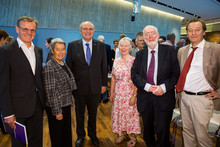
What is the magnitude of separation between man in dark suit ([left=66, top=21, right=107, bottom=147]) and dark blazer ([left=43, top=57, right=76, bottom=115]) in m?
0.45

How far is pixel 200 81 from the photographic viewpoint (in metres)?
1.63

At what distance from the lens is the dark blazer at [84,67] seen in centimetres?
215

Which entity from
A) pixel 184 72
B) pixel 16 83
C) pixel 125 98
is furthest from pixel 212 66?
pixel 16 83

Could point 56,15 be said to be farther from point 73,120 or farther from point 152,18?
point 152,18

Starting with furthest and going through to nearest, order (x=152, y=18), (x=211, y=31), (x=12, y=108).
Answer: (x=211, y=31), (x=152, y=18), (x=12, y=108)

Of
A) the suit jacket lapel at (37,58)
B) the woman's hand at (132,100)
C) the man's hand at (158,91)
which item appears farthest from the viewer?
the woman's hand at (132,100)

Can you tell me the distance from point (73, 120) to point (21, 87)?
2056 mm

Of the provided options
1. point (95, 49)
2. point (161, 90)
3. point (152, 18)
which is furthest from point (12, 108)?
point (152, 18)

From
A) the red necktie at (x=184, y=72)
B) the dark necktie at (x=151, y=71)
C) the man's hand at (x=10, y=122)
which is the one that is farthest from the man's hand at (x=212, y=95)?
the man's hand at (x=10, y=122)

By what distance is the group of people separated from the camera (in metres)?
1.41

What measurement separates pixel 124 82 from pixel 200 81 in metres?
1.03

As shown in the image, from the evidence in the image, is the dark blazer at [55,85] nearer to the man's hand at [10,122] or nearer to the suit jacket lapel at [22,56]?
the suit jacket lapel at [22,56]

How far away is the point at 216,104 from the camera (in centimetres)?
162

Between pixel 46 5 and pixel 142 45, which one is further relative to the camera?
pixel 46 5
